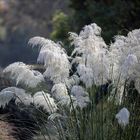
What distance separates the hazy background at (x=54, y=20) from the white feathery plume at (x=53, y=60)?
5.21 feet

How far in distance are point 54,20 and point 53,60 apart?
8634mm

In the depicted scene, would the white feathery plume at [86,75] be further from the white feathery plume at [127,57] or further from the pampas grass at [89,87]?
the white feathery plume at [127,57]

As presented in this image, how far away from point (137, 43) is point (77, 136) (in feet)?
3.69

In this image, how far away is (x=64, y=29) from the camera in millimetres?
12875

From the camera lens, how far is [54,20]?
1416 centimetres

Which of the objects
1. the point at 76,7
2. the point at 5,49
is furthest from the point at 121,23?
the point at 5,49

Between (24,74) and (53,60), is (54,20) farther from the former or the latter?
(53,60)

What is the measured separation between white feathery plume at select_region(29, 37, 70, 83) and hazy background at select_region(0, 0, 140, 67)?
159 centimetres

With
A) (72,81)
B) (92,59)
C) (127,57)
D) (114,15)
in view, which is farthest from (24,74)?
(114,15)

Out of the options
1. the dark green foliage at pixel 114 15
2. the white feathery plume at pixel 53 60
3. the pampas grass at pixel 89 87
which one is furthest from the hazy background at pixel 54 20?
the white feathery plume at pixel 53 60

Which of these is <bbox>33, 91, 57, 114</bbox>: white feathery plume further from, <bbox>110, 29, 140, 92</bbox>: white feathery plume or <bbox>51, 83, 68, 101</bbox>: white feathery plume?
<bbox>110, 29, 140, 92</bbox>: white feathery plume

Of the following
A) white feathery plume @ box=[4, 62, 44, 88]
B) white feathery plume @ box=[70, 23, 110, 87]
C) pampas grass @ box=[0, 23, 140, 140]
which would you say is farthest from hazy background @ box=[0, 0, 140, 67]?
white feathery plume @ box=[4, 62, 44, 88]

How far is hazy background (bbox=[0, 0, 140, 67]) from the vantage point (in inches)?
435

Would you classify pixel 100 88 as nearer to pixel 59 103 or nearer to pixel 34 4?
pixel 59 103
